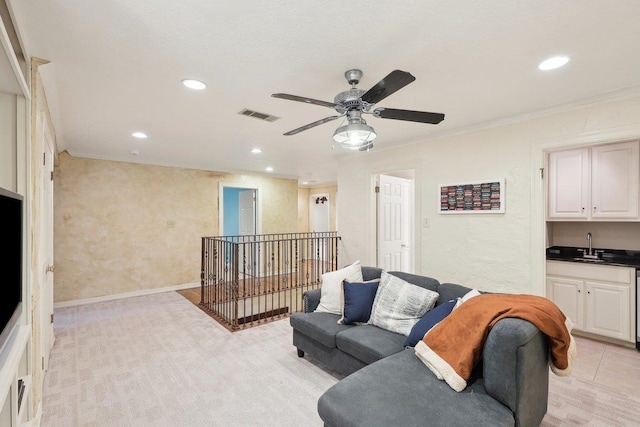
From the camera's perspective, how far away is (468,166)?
3482mm

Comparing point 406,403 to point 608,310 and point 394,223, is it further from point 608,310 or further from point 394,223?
point 394,223

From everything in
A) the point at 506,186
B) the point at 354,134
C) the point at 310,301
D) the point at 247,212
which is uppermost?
the point at 354,134

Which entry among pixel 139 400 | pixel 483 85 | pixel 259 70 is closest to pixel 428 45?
pixel 483 85

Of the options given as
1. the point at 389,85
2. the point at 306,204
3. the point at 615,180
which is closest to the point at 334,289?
the point at 389,85

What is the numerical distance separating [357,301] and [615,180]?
10.1 feet

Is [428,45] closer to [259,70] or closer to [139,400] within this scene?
[259,70]

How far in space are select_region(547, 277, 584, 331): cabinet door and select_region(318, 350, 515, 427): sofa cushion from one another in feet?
8.16

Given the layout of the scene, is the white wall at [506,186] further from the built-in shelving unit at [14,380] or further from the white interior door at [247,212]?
the built-in shelving unit at [14,380]

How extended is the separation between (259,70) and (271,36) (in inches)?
16.4

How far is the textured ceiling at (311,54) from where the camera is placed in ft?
4.96

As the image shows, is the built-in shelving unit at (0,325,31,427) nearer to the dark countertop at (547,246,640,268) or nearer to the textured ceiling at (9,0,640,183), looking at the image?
the textured ceiling at (9,0,640,183)

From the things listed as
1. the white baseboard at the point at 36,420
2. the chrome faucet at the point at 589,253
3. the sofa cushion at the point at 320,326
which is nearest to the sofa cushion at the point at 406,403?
the sofa cushion at the point at 320,326

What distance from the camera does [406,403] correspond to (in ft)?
4.65

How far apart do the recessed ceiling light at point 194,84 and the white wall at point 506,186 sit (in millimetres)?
2763
